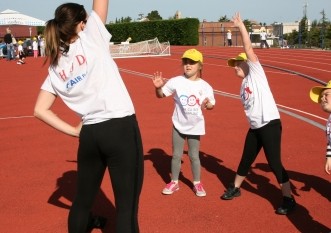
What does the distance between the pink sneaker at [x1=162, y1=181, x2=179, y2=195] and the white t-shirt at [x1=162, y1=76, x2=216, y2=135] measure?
26.6 inches

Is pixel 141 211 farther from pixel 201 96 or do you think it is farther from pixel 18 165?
pixel 18 165

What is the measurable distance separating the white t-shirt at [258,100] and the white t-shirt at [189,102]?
51 cm

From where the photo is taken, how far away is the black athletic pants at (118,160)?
2623 mm

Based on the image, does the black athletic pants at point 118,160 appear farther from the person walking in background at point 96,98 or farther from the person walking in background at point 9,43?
the person walking in background at point 9,43

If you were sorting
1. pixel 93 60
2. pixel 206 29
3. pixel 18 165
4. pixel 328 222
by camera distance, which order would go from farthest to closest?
1. pixel 206 29
2. pixel 18 165
3. pixel 328 222
4. pixel 93 60

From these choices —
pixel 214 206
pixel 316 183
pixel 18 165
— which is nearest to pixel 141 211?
pixel 214 206

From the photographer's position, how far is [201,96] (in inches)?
190

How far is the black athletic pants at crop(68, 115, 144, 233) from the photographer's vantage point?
2.62m

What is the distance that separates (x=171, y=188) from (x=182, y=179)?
1.80ft

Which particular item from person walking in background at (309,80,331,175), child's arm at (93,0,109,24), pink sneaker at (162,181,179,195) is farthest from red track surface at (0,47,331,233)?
child's arm at (93,0,109,24)

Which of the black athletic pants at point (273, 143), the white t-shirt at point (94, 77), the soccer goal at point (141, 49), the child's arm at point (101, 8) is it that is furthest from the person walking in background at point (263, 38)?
the white t-shirt at point (94, 77)

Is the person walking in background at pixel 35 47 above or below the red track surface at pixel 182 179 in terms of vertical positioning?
above

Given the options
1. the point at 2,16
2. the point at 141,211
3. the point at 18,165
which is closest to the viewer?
the point at 141,211

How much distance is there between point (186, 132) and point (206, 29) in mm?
51987
